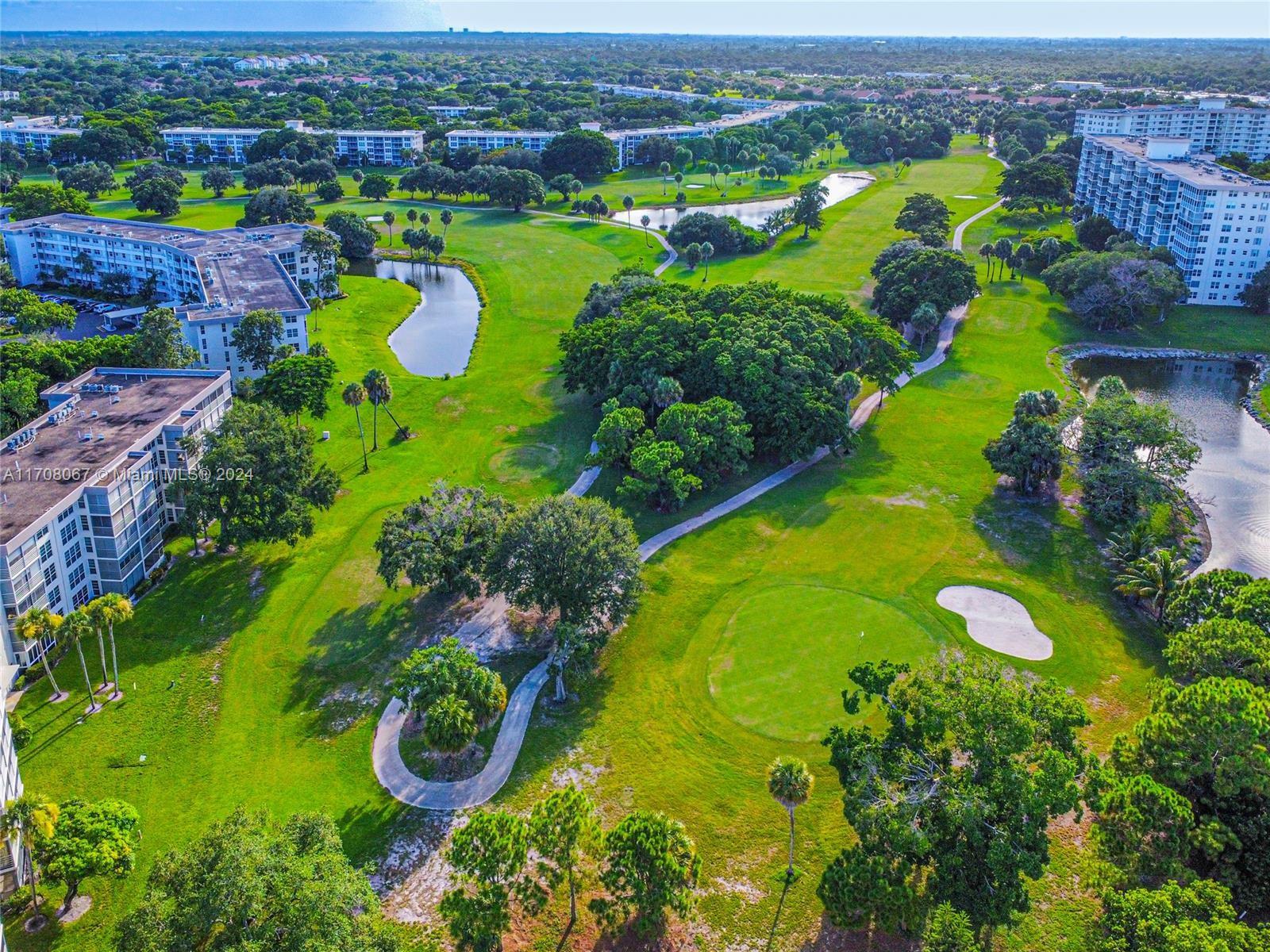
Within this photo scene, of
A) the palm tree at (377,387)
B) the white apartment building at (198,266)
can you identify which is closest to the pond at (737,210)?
the white apartment building at (198,266)

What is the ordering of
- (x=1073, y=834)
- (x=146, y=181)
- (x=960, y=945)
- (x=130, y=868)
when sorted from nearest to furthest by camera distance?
(x=960, y=945)
(x=130, y=868)
(x=1073, y=834)
(x=146, y=181)

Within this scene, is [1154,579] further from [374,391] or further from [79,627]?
[79,627]

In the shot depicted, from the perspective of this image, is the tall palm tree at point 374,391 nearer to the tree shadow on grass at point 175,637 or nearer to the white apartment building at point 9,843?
the tree shadow on grass at point 175,637

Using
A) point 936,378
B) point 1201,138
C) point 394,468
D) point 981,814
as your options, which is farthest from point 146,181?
point 1201,138

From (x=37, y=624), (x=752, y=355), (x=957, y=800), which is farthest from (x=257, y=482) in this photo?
(x=957, y=800)

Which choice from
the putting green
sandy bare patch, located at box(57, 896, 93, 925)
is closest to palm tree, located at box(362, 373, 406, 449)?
the putting green

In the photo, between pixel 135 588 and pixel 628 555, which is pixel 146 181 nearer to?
pixel 135 588
